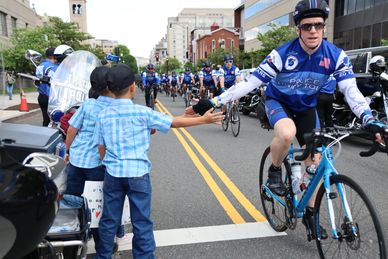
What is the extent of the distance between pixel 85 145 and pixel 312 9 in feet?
7.47

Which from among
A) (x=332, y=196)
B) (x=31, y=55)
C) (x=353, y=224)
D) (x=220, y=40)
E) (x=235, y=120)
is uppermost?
(x=220, y=40)

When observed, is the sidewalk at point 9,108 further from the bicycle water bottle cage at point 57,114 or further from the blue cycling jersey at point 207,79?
the blue cycling jersey at point 207,79

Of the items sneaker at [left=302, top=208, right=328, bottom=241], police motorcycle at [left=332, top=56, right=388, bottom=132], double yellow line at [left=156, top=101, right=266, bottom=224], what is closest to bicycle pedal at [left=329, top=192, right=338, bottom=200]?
sneaker at [left=302, top=208, right=328, bottom=241]

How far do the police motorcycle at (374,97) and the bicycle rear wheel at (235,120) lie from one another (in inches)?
93.3

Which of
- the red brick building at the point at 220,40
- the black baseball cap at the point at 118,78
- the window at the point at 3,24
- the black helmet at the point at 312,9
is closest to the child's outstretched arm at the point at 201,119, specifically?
the black baseball cap at the point at 118,78

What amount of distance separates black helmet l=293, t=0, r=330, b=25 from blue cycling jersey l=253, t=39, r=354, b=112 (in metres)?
0.26

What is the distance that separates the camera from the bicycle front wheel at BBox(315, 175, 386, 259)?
8.43 ft

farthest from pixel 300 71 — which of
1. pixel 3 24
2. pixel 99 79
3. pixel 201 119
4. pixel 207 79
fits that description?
pixel 3 24

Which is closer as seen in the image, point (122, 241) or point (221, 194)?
point (122, 241)

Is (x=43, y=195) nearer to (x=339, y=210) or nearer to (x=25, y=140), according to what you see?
(x=25, y=140)

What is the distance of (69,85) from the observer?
4.29m

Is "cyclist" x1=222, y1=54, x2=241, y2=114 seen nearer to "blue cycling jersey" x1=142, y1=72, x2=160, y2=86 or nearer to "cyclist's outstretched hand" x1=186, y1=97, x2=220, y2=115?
"blue cycling jersey" x1=142, y1=72, x2=160, y2=86

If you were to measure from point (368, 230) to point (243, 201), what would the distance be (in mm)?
2408

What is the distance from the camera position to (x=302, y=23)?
3285 mm
